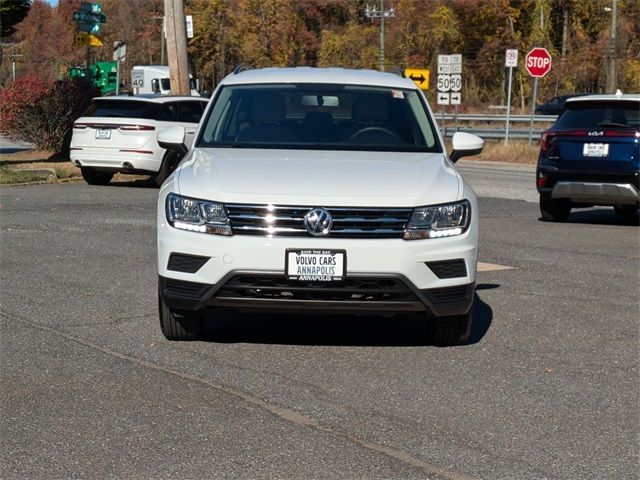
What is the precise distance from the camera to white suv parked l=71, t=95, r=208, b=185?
19828mm

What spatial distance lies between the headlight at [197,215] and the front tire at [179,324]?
564 millimetres

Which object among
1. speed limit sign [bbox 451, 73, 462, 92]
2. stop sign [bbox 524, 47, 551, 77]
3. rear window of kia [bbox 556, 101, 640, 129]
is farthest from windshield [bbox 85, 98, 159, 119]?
speed limit sign [bbox 451, 73, 462, 92]

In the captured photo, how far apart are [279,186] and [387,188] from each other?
24.9 inches

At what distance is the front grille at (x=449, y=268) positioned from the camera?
7.20 m

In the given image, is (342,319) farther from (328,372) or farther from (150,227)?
(150,227)

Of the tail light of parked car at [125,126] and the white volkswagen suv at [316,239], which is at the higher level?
the white volkswagen suv at [316,239]

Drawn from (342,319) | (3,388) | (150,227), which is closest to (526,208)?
(150,227)

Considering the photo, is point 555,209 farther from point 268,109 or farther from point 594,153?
point 268,109

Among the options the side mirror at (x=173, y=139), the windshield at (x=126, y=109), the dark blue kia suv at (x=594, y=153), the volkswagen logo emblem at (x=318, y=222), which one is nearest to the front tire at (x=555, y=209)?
the dark blue kia suv at (x=594, y=153)

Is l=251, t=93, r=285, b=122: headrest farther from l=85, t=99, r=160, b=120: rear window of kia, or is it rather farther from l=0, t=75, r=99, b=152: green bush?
l=0, t=75, r=99, b=152: green bush

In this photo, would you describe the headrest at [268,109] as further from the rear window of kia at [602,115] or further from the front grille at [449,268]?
the rear window of kia at [602,115]

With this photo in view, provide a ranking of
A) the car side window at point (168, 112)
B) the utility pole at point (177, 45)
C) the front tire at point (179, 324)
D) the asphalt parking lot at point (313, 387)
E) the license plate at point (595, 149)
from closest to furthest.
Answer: the asphalt parking lot at point (313, 387) < the front tire at point (179, 324) < the license plate at point (595, 149) < the car side window at point (168, 112) < the utility pole at point (177, 45)

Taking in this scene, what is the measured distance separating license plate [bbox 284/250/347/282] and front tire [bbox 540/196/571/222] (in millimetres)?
9533

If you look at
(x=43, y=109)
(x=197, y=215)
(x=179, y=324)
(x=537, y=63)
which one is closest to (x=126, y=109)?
(x=43, y=109)
